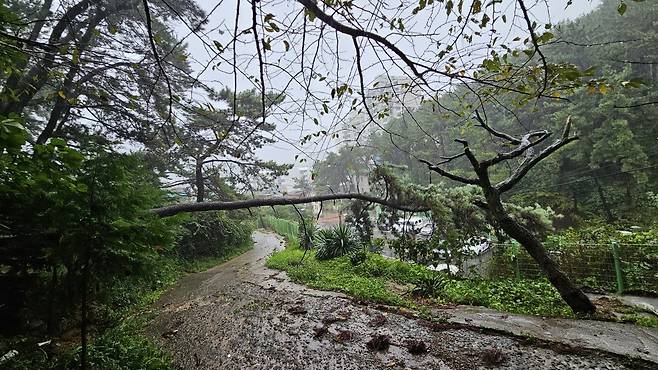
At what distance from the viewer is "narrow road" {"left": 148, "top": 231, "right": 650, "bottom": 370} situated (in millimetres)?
3246

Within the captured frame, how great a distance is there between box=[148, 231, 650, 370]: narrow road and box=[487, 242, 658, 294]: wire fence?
3.87 meters

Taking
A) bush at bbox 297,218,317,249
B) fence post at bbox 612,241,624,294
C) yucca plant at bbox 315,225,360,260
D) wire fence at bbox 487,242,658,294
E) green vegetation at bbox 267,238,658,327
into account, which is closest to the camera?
bush at bbox 297,218,317,249

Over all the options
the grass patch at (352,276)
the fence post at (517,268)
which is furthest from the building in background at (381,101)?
the fence post at (517,268)

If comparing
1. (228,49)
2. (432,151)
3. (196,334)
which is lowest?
(196,334)

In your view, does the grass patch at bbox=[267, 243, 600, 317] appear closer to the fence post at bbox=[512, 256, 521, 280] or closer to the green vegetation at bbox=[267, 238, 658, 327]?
the green vegetation at bbox=[267, 238, 658, 327]

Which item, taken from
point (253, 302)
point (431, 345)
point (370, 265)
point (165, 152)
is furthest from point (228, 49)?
point (165, 152)

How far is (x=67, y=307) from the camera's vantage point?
139 inches

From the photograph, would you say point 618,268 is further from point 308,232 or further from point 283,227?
point 283,227

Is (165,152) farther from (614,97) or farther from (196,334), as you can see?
(614,97)

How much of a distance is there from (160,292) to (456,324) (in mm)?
7273

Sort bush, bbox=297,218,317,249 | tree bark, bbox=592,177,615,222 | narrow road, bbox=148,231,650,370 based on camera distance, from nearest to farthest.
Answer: bush, bbox=297,218,317,249 → narrow road, bbox=148,231,650,370 → tree bark, bbox=592,177,615,222

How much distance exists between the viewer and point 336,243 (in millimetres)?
10500

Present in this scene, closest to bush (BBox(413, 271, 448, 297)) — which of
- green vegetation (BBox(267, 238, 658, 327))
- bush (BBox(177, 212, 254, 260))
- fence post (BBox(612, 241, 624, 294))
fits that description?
green vegetation (BBox(267, 238, 658, 327))

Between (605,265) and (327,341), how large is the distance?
19.6 ft
